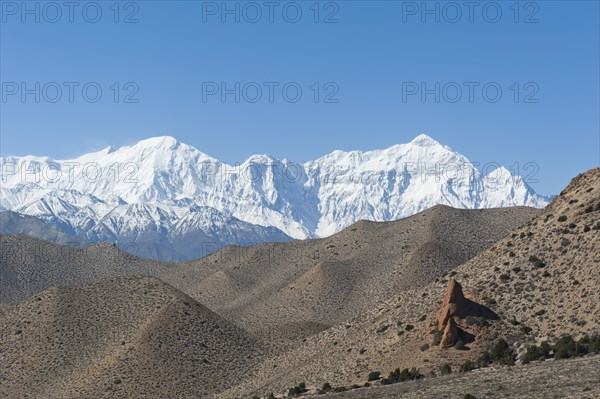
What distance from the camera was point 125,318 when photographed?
114875mm

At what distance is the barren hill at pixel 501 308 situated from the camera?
244 feet

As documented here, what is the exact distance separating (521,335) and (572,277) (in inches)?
294

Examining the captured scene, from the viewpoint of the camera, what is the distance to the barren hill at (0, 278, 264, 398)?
97688mm

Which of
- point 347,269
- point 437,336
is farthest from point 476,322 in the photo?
point 347,269

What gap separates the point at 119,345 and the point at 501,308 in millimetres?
46371

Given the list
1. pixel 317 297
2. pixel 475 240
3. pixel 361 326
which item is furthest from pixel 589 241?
pixel 475 240

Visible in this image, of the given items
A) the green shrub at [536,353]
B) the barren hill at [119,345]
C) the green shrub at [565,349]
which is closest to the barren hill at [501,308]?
the green shrub at [536,353]

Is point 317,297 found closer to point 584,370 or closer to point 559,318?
point 559,318

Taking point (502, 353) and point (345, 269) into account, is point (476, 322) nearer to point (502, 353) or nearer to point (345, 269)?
point (502, 353)

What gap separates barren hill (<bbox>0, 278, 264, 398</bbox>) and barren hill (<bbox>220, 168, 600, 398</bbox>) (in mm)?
9692

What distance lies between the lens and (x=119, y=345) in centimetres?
10619

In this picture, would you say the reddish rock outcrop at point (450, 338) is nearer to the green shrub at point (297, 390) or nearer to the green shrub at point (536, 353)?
the green shrub at point (536, 353)

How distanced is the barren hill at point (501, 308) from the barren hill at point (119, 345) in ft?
31.8

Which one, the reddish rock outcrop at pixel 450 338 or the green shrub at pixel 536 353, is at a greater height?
the reddish rock outcrop at pixel 450 338
